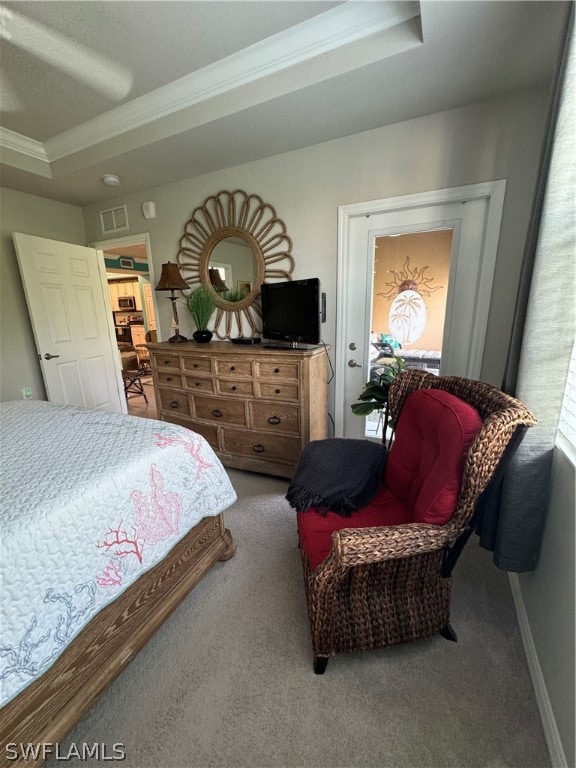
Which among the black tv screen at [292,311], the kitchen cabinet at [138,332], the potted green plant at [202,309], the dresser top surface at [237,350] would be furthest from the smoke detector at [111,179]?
the kitchen cabinet at [138,332]

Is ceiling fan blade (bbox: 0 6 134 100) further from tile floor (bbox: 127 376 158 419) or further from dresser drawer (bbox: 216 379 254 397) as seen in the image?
tile floor (bbox: 127 376 158 419)

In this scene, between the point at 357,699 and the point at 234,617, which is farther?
the point at 234,617

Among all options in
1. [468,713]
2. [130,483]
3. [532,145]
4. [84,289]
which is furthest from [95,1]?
[468,713]

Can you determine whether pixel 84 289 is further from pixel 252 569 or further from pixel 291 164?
pixel 252 569

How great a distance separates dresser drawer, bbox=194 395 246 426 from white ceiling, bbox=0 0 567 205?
6.15ft

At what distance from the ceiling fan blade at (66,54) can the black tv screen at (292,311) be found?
1503 mm

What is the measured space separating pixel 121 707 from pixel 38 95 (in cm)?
332

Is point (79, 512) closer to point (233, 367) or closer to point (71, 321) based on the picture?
point (233, 367)

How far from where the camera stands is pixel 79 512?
941mm

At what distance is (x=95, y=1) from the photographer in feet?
4.55

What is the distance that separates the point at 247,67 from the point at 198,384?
2039 millimetres

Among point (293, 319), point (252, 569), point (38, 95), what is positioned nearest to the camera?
point (252, 569)

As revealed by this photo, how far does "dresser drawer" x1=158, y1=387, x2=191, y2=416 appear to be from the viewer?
8.62ft

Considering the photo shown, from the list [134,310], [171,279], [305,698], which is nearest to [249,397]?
[171,279]
